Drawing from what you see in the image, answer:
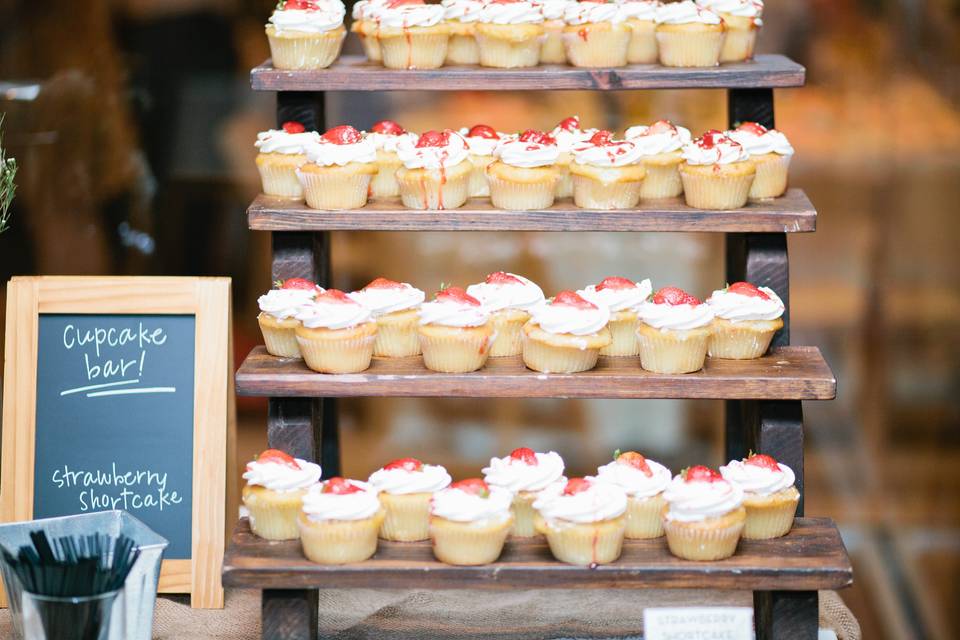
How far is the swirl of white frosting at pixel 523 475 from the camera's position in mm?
2596

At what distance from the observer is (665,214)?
2709mm

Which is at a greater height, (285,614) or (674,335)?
(674,335)

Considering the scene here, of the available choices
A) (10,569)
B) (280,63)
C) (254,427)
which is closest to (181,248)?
(254,427)

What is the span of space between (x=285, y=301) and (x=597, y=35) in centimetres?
82

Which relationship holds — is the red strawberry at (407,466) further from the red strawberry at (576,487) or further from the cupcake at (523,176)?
the cupcake at (523,176)

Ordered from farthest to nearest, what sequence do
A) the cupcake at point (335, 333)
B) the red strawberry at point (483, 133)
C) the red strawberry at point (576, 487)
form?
the red strawberry at point (483, 133), the cupcake at point (335, 333), the red strawberry at point (576, 487)

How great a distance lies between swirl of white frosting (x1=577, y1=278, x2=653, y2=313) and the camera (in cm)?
274

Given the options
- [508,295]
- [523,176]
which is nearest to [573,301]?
[508,295]

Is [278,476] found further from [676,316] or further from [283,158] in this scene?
[676,316]

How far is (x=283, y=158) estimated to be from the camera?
9.35 ft

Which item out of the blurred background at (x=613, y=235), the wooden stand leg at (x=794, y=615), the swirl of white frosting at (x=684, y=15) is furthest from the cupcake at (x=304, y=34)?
the blurred background at (x=613, y=235)

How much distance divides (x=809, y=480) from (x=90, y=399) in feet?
10.6

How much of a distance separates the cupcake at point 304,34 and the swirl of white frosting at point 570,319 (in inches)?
27.5

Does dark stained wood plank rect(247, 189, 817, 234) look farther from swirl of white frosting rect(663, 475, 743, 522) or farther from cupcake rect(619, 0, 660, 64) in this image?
swirl of white frosting rect(663, 475, 743, 522)
